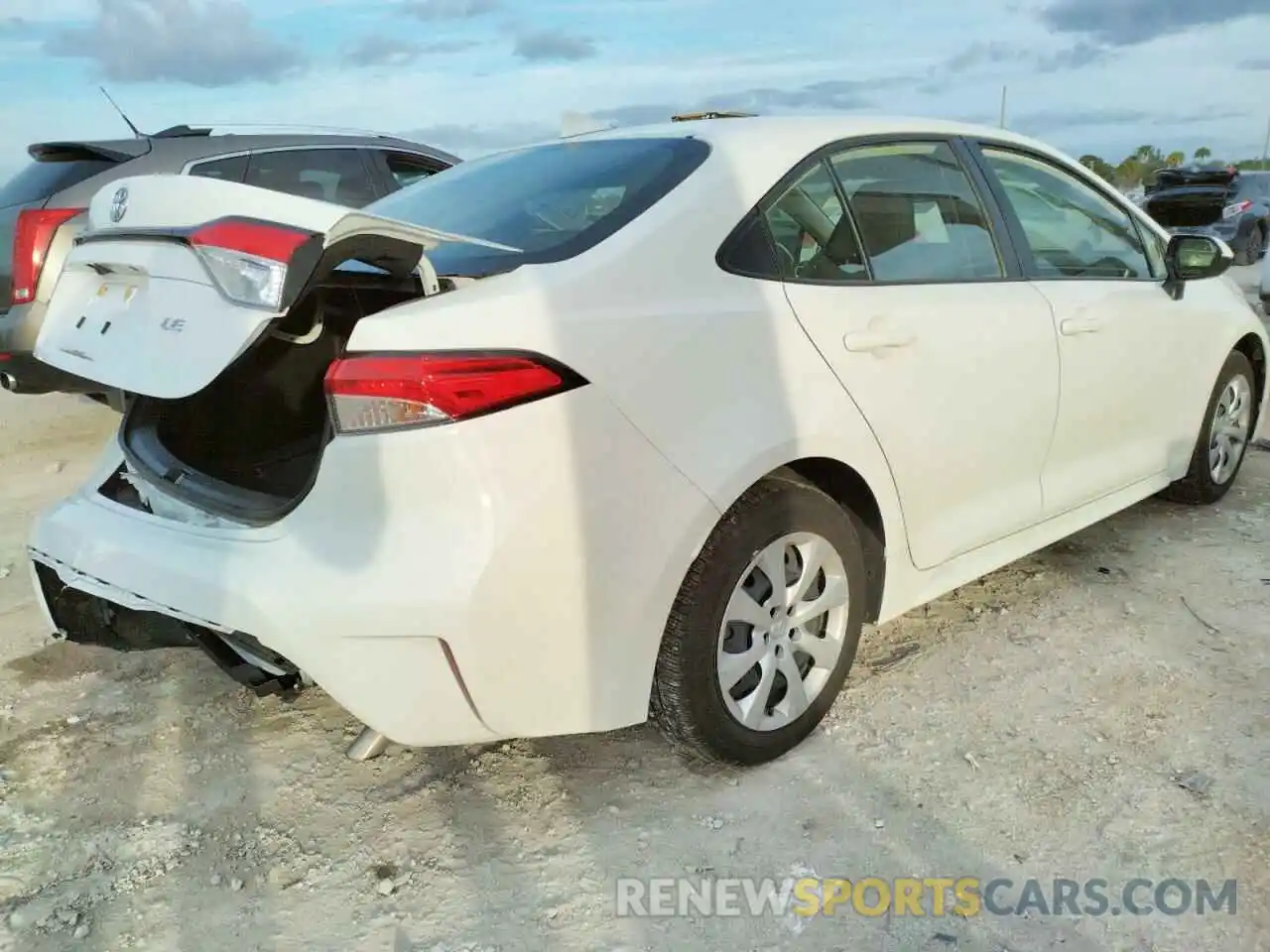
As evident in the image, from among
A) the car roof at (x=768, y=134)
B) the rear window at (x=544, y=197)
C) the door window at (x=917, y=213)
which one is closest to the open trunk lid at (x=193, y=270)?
the rear window at (x=544, y=197)

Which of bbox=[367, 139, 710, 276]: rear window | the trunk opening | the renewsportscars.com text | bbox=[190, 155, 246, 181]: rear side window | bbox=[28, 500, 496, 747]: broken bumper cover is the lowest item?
the renewsportscars.com text

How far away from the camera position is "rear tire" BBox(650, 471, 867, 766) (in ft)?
7.73

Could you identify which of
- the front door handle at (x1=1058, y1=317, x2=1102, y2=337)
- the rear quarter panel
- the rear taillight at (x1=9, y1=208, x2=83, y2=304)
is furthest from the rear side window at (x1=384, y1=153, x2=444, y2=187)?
the rear quarter panel

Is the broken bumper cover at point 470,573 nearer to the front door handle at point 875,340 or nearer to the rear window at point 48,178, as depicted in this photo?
the front door handle at point 875,340

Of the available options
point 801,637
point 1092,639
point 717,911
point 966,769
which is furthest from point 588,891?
point 1092,639

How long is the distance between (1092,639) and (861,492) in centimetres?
113

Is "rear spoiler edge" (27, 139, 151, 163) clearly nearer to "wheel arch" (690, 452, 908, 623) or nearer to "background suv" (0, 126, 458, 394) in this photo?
"background suv" (0, 126, 458, 394)

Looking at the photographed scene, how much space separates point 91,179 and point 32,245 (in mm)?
464

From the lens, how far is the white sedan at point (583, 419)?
2.00m

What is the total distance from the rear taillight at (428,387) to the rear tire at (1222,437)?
3.32m

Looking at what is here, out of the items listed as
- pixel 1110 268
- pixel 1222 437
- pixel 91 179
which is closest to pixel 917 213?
pixel 1110 268

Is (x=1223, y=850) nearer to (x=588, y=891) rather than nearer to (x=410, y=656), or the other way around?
(x=588, y=891)

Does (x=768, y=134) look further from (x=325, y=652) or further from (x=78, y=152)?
(x=78, y=152)

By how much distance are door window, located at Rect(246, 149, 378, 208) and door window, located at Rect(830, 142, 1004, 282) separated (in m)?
3.75
